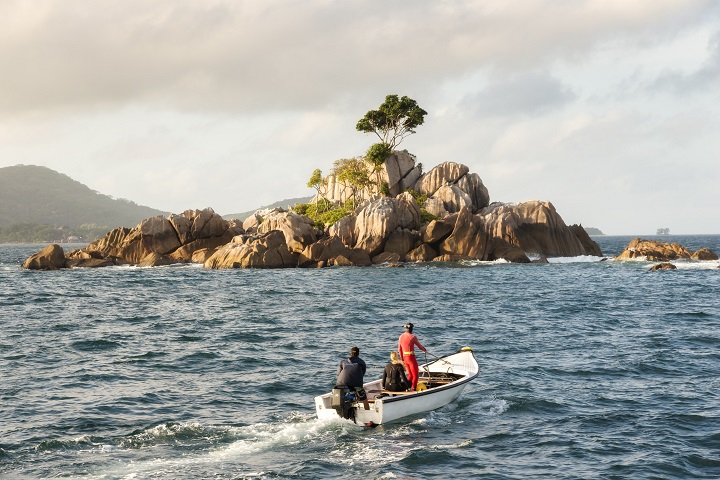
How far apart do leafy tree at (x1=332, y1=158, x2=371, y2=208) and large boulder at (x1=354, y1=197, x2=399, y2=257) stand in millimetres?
15390

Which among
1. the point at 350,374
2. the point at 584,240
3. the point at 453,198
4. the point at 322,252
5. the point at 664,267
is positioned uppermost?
the point at 453,198

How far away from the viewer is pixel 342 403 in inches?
800

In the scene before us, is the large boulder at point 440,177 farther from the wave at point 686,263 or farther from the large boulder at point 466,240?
the wave at point 686,263

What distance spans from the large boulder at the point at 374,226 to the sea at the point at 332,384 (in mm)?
30091

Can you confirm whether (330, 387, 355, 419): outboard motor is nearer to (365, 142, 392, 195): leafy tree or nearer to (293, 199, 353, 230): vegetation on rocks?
(293, 199, 353, 230): vegetation on rocks

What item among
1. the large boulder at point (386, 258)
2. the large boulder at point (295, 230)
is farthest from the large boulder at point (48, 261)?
the large boulder at point (386, 258)

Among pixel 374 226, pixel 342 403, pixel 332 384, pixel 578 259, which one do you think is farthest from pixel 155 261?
pixel 342 403

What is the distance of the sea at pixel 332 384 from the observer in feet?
58.0

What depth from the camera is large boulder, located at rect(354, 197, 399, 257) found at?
83938 mm

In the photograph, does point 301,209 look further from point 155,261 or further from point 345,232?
point 155,261

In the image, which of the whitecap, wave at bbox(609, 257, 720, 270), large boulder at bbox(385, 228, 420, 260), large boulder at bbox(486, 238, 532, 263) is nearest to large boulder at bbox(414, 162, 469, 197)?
large boulder at bbox(486, 238, 532, 263)

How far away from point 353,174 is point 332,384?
7658 cm

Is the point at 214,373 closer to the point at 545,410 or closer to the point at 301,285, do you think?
the point at 545,410

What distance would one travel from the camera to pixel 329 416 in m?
20.6
